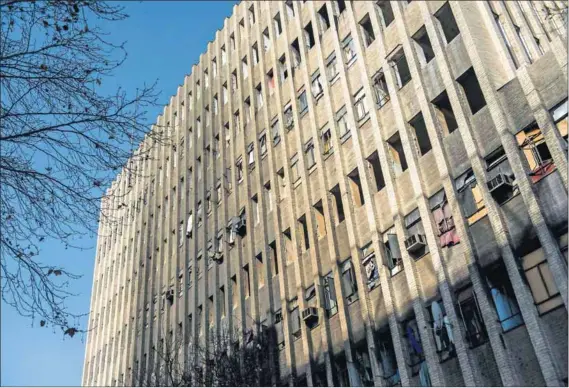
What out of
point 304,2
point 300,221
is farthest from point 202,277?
point 304,2

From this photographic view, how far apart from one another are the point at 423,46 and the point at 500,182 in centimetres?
723

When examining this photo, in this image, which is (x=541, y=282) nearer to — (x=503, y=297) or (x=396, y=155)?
(x=503, y=297)

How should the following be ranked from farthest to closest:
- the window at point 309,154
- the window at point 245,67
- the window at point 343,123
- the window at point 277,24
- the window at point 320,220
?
the window at point 245,67, the window at point 277,24, the window at point 309,154, the window at point 343,123, the window at point 320,220

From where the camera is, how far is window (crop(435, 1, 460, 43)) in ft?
66.6

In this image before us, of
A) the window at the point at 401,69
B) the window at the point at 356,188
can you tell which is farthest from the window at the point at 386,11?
the window at the point at 356,188

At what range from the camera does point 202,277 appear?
30.4 metres

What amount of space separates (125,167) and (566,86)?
11.5m

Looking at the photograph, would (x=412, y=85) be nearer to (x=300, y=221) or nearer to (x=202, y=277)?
(x=300, y=221)

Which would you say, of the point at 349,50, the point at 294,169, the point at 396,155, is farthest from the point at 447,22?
the point at 294,169

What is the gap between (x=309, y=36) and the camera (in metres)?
28.5

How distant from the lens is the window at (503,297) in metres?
15.0

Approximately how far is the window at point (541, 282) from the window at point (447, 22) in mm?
8568

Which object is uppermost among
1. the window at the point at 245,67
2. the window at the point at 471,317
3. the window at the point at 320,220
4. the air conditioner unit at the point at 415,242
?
the window at the point at 245,67

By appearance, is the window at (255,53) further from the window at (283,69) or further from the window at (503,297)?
the window at (503,297)
